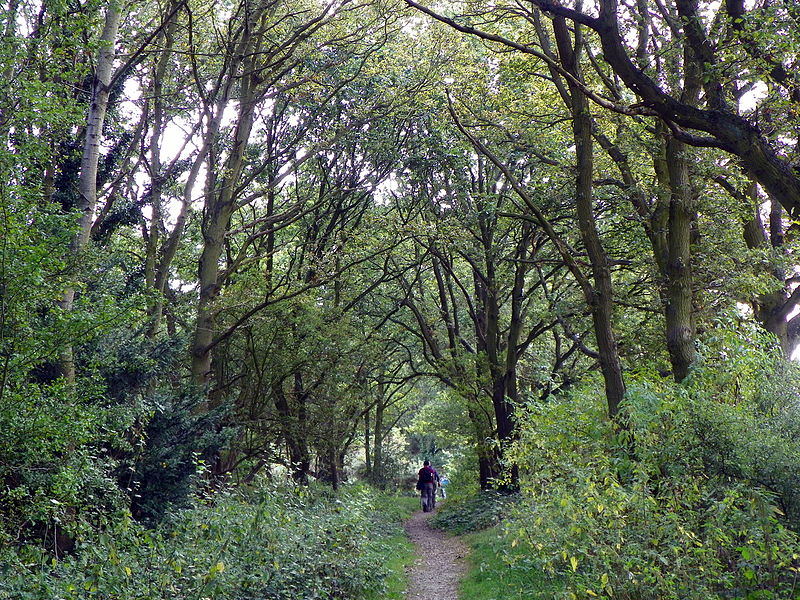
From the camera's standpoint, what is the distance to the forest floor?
10.9 meters

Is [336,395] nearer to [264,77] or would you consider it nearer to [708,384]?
[264,77]

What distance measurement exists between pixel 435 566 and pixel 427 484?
12604 mm

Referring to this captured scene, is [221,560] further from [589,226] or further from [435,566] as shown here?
[435,566]

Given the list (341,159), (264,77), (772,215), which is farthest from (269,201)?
(772,215)

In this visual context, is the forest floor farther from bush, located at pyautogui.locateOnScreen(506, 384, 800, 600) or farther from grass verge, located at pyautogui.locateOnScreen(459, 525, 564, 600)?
bush, located at pyautogui.locateOnScreen(506, 384, 800, 600)

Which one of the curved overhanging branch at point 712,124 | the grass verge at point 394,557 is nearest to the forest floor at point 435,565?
the grass verge at point 394,557

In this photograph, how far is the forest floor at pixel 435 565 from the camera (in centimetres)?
1092

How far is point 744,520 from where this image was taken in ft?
17.3

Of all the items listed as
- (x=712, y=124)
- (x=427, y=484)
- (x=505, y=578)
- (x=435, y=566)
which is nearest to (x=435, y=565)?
(x=435, y=566)

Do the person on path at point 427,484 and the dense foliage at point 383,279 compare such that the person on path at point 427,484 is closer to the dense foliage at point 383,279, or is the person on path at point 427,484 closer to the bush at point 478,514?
the bush at point 478,514

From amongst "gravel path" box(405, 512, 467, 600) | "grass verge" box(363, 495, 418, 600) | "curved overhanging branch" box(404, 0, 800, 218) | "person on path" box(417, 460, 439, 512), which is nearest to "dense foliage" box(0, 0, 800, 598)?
"curved overhanging branch" box(404, 0, 800, 218)

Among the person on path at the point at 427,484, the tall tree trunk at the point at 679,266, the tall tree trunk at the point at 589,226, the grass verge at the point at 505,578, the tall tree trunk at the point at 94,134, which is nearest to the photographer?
the grass verge at the point at 505,578

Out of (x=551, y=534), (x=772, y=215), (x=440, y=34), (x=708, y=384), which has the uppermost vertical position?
(x=440, y=34)

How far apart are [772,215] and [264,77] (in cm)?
1105
